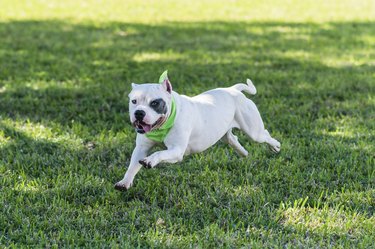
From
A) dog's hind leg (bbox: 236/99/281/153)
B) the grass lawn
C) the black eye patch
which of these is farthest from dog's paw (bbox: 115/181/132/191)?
dog's hind leg (bbox: 236/99/281/153)

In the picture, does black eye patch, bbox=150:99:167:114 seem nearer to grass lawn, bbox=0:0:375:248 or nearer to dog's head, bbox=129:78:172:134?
dog's head, bbox=129:78:172:134

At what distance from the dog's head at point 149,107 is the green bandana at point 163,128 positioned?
52mm

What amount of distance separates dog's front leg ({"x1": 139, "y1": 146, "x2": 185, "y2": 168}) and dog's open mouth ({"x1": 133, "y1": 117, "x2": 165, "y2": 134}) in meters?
0.16

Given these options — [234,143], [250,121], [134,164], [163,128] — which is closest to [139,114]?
[163,128]

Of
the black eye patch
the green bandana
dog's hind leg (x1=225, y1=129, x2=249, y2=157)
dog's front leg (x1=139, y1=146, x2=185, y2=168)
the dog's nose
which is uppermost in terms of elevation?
the black eye patch

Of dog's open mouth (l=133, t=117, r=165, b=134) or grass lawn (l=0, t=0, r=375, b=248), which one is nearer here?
dog's open mouth (l=133, t=117, r=165, b=134)

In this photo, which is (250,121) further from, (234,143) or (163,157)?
(163,157)

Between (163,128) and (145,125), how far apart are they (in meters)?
0.21

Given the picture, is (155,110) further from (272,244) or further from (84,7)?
(84,7)

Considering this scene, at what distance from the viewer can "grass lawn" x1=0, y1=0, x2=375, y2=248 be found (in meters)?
3.92

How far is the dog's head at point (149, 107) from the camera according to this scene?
3.74 meters

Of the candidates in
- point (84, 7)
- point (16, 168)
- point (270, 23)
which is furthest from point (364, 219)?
point (84, 7)

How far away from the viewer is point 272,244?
3.71m

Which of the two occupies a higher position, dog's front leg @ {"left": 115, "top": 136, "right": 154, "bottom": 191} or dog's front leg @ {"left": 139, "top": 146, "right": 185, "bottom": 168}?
dog's front leg @ {"left": 139, "top": 146, "right": 185, "bottom": 168}
